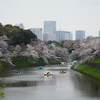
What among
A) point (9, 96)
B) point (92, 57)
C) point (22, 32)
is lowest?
point (9, 96)

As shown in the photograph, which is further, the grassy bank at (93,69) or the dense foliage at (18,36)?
the dense foliage at (18,36)

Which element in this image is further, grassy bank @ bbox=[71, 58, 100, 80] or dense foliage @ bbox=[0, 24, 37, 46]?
dense foliage @ bbox=[0, 24, 37, 46]

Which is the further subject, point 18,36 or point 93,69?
point 18,36

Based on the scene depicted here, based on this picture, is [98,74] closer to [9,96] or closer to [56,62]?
[9,96]

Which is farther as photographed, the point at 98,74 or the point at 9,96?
the point at 98,74

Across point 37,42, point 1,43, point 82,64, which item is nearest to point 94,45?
point 82,64

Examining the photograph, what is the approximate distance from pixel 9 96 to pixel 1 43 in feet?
95.6

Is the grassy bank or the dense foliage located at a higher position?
the dense foliage

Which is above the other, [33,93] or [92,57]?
[92,57]

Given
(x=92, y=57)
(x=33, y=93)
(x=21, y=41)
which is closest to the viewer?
(x=33, y=93)

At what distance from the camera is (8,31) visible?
8638cm

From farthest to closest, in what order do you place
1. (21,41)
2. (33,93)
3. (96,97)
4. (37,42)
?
1. (37,42)
2. (21,41)
3. (33,93)
4. (96,97)

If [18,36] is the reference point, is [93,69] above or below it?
below

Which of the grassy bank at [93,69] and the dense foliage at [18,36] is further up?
the dense foliage at [18,36]
